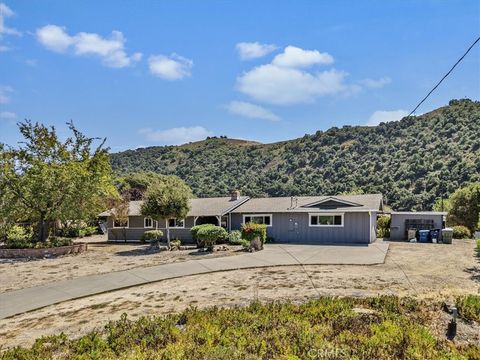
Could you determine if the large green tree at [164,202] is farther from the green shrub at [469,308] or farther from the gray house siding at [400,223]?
the green shrub at [469,308]

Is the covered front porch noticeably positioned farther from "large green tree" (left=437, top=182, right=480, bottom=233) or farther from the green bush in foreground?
"large green tree" (left=437, top=182, right=480, bottom=233)

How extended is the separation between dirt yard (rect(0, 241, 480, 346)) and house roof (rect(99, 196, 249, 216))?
41.0 ft

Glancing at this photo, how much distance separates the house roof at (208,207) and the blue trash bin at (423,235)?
13966mm

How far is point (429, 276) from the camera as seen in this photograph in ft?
42.7

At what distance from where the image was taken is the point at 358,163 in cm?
5675

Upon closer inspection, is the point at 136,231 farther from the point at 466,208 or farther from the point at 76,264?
the point at 466,208

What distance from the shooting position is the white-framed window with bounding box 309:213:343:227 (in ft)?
81.2

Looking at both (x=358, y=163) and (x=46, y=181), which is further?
(x=358, y=163)

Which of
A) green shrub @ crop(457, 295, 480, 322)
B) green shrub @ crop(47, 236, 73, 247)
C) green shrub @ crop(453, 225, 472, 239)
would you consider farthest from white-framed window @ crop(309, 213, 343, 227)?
green shrub @ crop(47, 236, 73, 247)

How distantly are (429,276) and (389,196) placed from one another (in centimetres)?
3508

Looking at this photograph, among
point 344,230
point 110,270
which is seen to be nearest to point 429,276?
point 344,230

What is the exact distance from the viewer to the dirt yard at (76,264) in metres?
14.5

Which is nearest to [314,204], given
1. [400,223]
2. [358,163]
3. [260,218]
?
[260,218]

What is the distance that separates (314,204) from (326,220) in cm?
149
